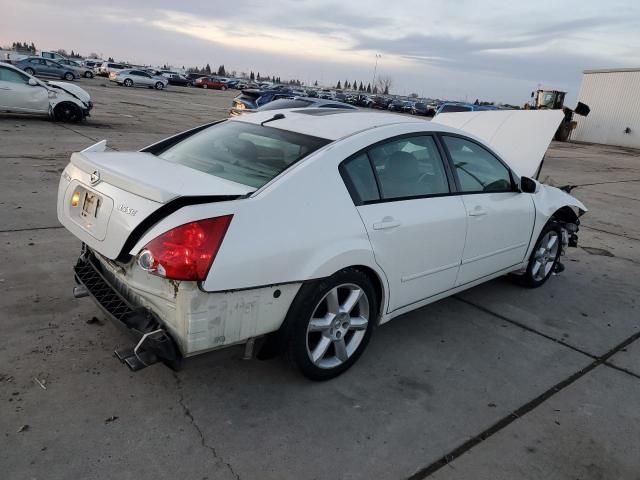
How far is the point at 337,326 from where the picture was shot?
9.82 feet

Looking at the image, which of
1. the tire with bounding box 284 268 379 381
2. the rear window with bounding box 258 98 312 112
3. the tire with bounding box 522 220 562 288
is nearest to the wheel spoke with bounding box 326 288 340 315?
the tire with bounding box 284 268 379 381

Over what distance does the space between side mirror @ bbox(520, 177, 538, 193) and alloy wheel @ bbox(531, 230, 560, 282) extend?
73 centimetres

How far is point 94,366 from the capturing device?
2.97 meters

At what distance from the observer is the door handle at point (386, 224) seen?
9.82 feet

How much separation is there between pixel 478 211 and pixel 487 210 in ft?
0.49

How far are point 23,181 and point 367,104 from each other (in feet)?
174

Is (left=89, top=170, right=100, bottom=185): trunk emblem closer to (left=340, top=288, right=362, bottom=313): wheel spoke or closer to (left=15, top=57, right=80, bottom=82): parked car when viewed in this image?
(left=340, top=288, right=362, bottom=313): wheel spoke

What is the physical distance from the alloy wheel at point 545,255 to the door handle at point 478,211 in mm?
1315

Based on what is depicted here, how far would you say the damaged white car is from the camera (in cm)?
1270

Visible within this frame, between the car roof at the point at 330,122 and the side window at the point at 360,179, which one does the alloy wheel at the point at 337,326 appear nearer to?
the side window at the point at 360,179

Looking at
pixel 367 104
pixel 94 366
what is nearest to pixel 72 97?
pixel 94 366

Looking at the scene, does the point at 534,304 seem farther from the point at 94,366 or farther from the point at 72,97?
the point at 72,97

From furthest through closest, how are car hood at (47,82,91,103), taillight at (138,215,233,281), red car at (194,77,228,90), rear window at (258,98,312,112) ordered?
red car at (194,77,228,90) → car hood at (47,82,91,103) → rear window at (258,98,312,112) → taillight at (138,215,233,281)

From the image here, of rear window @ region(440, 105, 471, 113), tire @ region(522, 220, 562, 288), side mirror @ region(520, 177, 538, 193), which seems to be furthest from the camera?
rear window @ region(440, 105, 471, 113)
